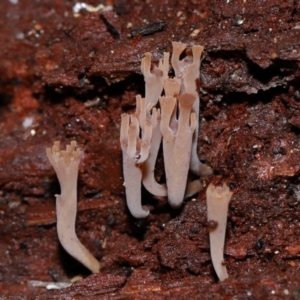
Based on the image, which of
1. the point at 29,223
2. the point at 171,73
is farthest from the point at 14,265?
the point at 171,73

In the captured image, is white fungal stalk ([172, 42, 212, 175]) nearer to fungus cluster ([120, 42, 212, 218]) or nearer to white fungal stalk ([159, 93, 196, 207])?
fungus cluster ([120, 42, 212, 218])

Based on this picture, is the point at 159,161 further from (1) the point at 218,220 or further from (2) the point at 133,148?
(1) the point at 218,220

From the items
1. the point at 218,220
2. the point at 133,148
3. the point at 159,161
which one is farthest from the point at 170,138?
the point at 218,220

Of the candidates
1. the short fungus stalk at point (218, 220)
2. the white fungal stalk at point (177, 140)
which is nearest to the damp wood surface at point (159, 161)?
the short fungus stalk at point (218, 220)

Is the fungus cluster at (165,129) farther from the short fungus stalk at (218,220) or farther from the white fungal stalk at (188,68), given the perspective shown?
the short fungus stalk at (218,220)

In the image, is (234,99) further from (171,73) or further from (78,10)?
(78,10)

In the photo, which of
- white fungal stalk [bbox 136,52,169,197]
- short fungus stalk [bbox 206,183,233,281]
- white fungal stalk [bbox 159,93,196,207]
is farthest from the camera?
white fungal stalk [bbox 136,52,169,197]

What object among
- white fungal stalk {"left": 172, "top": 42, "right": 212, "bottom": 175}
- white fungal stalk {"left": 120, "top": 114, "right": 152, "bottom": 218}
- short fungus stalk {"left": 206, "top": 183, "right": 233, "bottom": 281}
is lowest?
short fungus stalk {"left": 206, "top": 183, "right": 233, "bottom": 281}

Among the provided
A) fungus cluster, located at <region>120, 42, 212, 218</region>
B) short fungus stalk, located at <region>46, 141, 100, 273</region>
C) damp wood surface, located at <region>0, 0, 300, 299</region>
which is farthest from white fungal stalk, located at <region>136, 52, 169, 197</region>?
short fungus stalk, located at <region>46, 141, 100, 273</region>
